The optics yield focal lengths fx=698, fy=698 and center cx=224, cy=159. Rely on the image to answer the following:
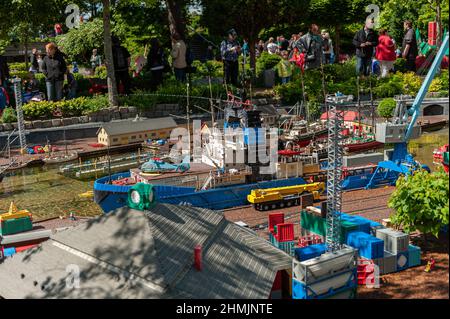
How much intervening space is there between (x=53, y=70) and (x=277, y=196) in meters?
16.9

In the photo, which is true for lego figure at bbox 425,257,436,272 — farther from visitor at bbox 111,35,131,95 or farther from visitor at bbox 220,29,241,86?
visitor at bbox 111,35,131,95

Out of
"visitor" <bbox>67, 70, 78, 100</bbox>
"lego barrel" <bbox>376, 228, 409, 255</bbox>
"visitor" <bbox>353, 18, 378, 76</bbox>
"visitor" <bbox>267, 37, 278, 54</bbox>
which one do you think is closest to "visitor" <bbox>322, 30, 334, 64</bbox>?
"visitor" <bbox>353, 18, 378, 76</bbox>

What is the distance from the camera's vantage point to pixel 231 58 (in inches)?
1487

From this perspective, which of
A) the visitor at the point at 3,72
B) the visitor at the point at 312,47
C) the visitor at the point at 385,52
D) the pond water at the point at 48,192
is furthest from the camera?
the visitor at the point at 385,52

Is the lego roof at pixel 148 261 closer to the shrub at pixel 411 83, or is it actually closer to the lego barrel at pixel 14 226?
the lego barrel at pixel 14 226

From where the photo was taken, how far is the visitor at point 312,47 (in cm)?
3884

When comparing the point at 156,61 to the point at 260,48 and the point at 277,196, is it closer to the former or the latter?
the point at 260,48

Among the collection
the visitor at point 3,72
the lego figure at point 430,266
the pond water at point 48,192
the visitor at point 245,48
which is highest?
the visitor at point 245,48

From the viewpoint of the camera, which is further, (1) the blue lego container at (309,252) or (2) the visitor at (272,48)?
(2) the visitor at (272,48)

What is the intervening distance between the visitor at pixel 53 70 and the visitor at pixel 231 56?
27.8 feet

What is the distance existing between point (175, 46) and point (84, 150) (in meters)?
10.2

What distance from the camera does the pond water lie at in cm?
2325

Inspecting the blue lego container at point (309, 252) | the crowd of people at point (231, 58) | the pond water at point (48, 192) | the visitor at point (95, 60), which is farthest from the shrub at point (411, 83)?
the blue lego container at point (309, 252)

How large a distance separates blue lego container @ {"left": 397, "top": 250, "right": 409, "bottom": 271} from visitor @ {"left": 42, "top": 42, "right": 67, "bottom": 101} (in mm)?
23112
